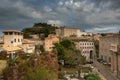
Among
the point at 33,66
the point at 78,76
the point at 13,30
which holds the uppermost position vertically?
the point at 13,30

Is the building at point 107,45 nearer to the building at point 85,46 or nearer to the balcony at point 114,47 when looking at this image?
the balcony at point 114,47

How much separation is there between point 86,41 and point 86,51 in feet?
9.22

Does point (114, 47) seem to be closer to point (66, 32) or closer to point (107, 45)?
point (107, 45)

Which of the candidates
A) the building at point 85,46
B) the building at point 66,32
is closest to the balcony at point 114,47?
the building at point 85,46

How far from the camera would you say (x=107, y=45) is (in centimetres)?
6044

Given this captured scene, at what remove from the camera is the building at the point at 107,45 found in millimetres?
54809

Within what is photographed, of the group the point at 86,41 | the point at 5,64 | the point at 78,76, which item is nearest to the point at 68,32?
the point at 86,41

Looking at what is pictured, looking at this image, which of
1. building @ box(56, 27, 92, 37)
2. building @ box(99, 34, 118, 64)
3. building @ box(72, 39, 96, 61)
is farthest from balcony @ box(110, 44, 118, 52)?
building @ box(56, 27, 92, 37)

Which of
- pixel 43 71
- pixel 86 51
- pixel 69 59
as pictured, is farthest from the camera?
pixel 86 51

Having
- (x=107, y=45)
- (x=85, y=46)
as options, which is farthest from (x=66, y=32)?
(x=107, y=45)

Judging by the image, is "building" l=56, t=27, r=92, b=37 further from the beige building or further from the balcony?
the balcony

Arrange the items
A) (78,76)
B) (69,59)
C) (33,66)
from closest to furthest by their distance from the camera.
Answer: (33,66), (78,76), (69,59)

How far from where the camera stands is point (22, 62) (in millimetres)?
28156

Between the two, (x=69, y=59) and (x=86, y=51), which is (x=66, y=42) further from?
(x=86, y=51)
